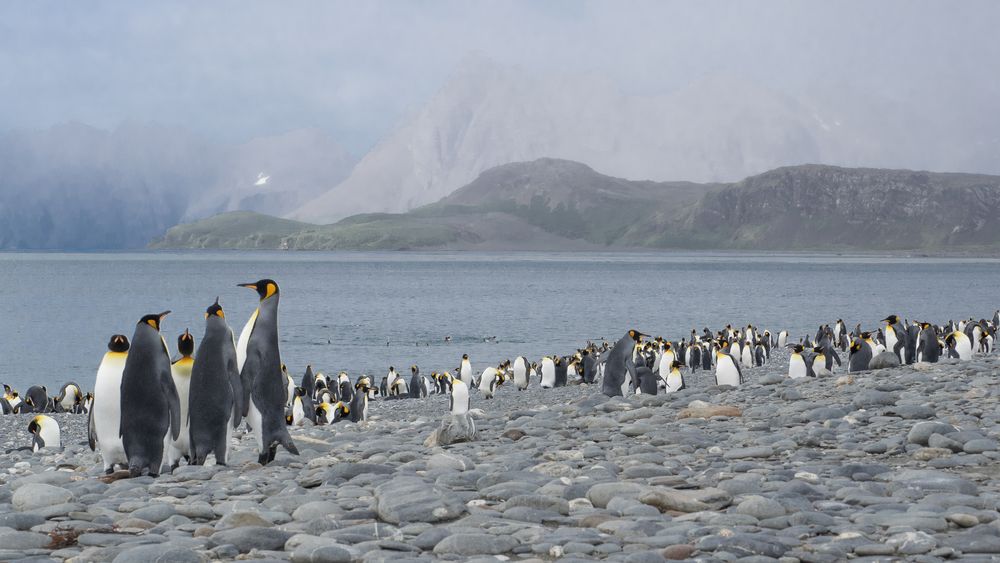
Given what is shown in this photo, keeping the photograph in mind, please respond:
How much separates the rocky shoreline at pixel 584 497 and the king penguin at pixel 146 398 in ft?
1.41

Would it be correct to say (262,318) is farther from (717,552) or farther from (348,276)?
(348,276)

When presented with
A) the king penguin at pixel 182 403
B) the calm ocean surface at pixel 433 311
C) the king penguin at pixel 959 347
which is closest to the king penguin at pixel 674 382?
the king penguin at pixel 959 347

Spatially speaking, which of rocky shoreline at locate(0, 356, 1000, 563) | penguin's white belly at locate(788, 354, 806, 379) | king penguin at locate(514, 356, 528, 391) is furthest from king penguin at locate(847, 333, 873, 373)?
king penguin at locate(514, 356, 528, 391)

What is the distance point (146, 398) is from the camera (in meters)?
7.71

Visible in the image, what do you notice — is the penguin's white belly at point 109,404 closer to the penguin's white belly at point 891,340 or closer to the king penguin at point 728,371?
the king penguin at point 728,371

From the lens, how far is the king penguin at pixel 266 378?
26.6 feet

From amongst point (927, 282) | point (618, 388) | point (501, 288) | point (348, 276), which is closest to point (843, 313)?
point (501, 288)

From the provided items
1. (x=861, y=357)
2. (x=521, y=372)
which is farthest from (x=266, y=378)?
(x=521, y=372)

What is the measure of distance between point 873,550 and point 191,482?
15.3ft

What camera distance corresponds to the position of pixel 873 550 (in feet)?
15.4

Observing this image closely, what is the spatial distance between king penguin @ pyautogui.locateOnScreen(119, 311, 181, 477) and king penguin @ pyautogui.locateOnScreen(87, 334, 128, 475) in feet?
0.79

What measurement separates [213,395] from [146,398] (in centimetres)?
50

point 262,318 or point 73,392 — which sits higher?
point 262,318

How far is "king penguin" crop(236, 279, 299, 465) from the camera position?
8.12 metres
